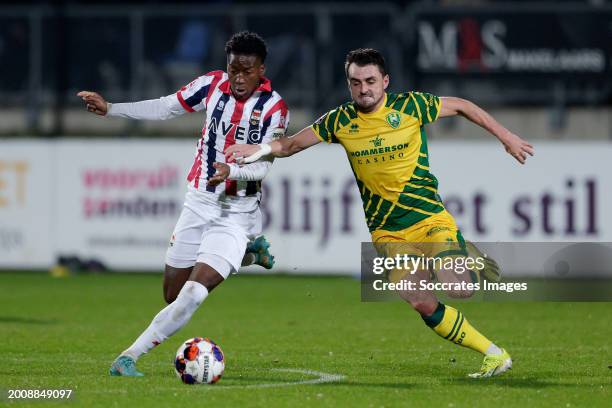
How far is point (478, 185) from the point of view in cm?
1831

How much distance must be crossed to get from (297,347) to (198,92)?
2785mm

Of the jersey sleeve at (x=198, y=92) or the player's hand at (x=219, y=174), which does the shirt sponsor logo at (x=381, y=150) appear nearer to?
the player's hand at (x=219, y=174)

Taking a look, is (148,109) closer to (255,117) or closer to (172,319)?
(255,117)

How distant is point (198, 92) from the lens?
9891 mm

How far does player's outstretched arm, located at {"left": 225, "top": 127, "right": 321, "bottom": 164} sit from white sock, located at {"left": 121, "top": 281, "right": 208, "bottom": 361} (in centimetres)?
97

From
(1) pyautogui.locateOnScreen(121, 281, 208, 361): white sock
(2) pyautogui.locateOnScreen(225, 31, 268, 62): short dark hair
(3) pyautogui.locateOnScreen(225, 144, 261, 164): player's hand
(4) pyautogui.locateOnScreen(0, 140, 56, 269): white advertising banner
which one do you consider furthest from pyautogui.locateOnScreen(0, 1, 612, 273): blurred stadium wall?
(1) pyautogui.locateOnScreen(121, 281, 208, 361): white sock

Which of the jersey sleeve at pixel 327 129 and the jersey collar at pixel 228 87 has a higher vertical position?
the jersey collar at pixel 228 87

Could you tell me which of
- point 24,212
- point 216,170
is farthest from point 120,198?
point 216,170

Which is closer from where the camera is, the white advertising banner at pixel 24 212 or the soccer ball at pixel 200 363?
the soccer ball at pixel 200 363

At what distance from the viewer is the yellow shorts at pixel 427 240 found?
9438 millimetres

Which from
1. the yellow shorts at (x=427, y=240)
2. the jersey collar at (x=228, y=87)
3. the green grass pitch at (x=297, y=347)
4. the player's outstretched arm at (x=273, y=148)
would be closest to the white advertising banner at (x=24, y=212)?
the green grass pitch at (x=297, y=347)

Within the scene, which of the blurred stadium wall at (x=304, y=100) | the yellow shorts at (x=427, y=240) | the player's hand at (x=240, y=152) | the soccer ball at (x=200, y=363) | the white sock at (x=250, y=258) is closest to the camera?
the soccer ball at (x=200, y=363)

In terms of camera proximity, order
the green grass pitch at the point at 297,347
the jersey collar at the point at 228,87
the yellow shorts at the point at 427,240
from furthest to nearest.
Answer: the jersey collar at the point at 228,87 < the yellow shorts at the point at 427,240 < the green grass pitch at the point at 297,347

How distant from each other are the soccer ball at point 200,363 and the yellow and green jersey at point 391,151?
66.5 inches
